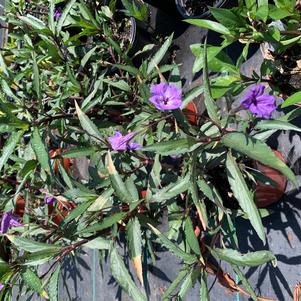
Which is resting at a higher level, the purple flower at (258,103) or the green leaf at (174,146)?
the purple flower at (258,103)

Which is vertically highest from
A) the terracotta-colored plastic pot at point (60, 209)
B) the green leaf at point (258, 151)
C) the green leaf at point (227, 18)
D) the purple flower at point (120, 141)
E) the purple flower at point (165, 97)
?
the green leaf at point (227, 18)

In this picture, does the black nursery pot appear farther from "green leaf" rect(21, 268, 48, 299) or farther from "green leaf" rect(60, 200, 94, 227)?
"green leaf" rect(21, 268, 48, 299)

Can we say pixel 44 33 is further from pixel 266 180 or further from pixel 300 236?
pixel 300 236

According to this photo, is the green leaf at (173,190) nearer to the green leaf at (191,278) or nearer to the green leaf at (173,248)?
the green leaf at (173,248)

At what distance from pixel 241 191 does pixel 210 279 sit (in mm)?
728

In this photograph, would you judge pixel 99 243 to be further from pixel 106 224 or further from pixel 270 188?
pixel 270 188

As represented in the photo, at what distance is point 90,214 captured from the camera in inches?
47.2

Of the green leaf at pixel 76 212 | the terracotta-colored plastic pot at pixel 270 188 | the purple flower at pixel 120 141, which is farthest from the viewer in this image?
the terracotta-colored plastic pot at pixel 270 188

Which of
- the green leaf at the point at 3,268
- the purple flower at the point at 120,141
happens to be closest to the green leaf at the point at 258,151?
the purple flower at the point at 120,141

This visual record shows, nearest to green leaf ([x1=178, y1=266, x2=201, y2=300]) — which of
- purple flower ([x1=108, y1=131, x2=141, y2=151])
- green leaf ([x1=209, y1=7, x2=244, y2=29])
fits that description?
purple flower ([x1=108, y1=131, x2=141, y2=151])

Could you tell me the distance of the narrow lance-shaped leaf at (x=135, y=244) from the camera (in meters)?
0.99

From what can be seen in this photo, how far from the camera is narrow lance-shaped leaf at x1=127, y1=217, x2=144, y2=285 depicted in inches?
38.9

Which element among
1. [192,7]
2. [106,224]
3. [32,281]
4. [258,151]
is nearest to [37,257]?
[32,281]

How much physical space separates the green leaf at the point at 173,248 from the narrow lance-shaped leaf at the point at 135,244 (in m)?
0.04
